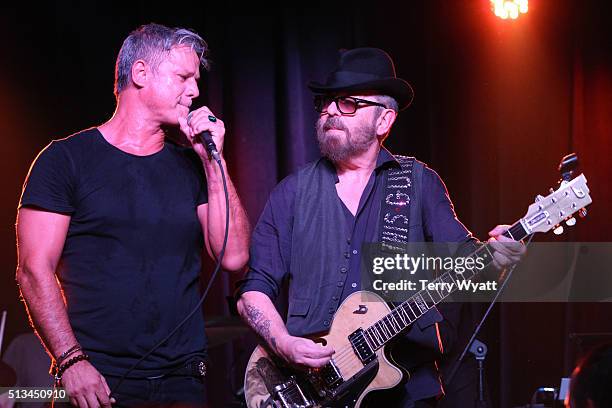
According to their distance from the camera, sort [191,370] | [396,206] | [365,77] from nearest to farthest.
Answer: [191,370] < [396,206] < [365,77]

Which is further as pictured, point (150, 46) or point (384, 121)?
point (384, 121)

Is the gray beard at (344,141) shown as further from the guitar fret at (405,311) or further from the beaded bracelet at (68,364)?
the beaded bracelet at (68,364)

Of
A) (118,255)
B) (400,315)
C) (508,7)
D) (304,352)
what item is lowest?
(304,352)

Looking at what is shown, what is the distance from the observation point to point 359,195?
12.7 feet

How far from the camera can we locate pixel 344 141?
384 centimetres

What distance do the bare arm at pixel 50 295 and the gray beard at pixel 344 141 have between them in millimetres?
1407

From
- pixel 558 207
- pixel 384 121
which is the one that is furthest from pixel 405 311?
pixel 384 121

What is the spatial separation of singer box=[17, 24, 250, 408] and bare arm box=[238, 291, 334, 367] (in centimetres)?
37

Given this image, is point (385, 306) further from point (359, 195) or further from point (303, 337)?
point (359, 195)

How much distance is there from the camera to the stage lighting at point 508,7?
5.37 meters

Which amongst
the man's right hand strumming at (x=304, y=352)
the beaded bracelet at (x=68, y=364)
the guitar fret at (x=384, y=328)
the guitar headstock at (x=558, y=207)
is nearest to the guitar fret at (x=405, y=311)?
the guitar fret at (x=384, y=328)

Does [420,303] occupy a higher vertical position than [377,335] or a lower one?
higher

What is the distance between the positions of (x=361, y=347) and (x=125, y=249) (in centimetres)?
115

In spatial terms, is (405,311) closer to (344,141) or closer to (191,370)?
(344,141)
